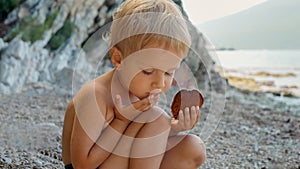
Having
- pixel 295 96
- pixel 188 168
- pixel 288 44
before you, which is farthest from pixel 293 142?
pixel 288 44

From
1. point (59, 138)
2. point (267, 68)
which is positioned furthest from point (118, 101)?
point (267, 68)

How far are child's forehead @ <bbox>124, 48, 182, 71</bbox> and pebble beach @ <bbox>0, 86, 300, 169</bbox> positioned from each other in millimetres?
913

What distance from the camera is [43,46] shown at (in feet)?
20.6

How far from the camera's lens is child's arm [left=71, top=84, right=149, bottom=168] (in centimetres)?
121

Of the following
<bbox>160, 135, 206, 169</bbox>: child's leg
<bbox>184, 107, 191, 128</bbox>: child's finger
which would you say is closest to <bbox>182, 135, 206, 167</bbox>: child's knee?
<bbox>160, 135, 206, 169</bbox>: child's leg

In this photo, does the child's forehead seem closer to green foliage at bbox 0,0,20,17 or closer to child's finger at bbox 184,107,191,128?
child's finger at bbox 184,107,191,128

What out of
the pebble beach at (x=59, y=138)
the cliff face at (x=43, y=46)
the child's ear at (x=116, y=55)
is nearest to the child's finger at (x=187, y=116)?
the child's ear at (x=116, y=55)

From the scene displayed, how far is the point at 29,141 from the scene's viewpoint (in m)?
2.51

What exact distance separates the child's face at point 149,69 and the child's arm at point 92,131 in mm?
48

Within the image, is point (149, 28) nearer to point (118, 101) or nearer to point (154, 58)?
point (154, 58)

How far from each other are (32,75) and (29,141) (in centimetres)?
299

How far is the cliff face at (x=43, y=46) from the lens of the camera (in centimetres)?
478

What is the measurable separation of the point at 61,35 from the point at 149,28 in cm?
617

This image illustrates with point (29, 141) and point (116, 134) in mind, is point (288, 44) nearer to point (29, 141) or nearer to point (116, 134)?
point (29, 141)
